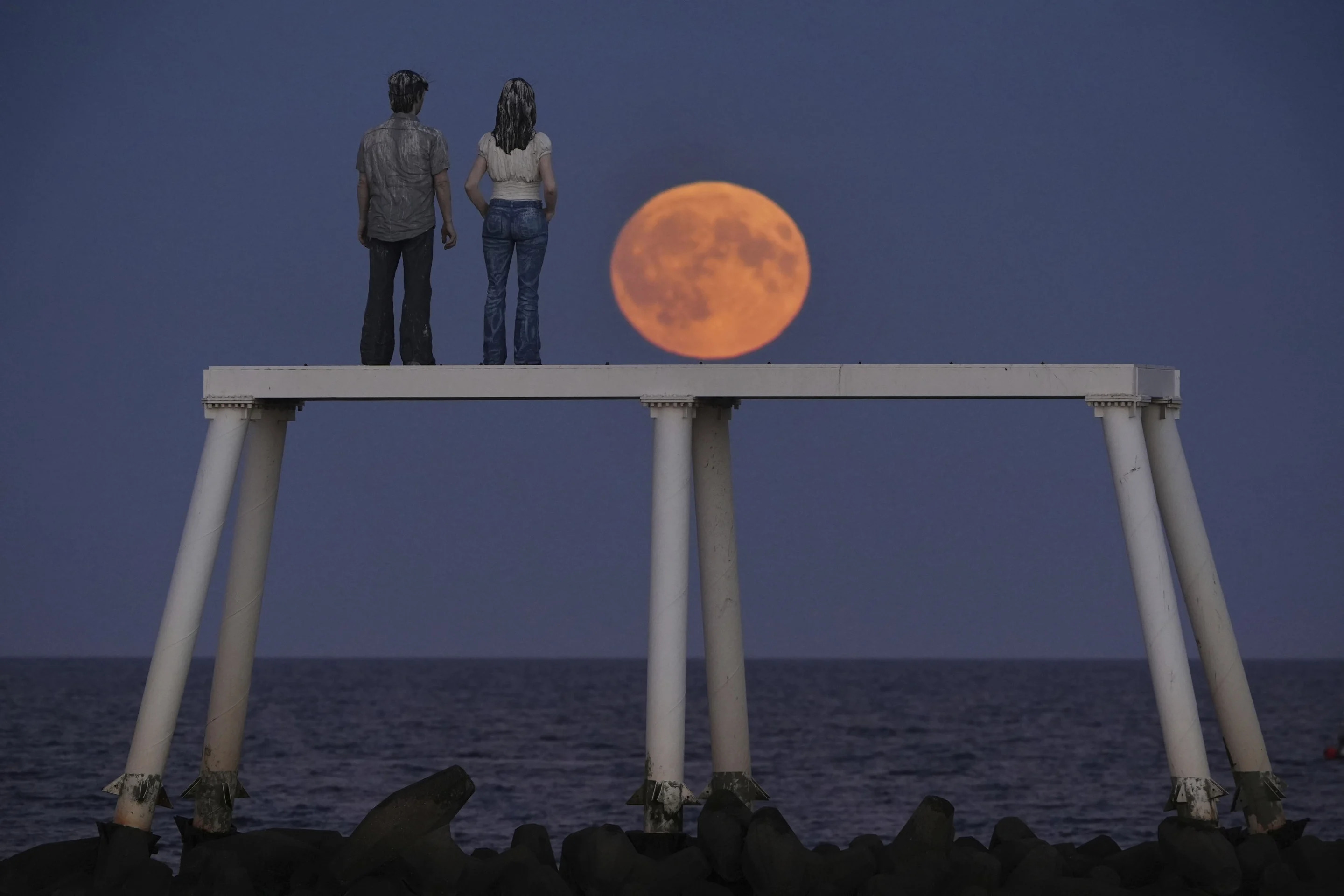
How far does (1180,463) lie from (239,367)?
1019 centimetres

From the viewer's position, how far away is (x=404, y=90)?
2389cm

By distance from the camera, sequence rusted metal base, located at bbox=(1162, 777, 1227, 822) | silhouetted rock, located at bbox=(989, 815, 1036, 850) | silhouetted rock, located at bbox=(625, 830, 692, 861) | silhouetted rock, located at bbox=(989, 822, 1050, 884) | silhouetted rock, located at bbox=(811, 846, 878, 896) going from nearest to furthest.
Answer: silhouetted rock, located at bbox=(811, 846, 878, 896) < silhouetted rock, located at bbox=(989, 822, 1050, 884) < rusted metal base, located at bbox=(1162, 777, 1227, 822) < silhouetted rock, located at bbox=(989, 815, 1036, 850) < silhouetted rock, located at bbox=(625, 830, 692, 861)

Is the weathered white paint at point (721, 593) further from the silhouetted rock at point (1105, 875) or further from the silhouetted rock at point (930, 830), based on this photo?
the silhouetted rock at point (1105, 875)

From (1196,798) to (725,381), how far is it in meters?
6.22

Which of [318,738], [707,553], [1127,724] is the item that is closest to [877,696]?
[1127,724]

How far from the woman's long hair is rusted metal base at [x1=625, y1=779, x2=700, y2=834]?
6708 mm

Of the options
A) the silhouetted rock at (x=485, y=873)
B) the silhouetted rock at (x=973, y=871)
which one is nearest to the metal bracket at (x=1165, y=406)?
the silhouetted rock at (x=973, y=871)

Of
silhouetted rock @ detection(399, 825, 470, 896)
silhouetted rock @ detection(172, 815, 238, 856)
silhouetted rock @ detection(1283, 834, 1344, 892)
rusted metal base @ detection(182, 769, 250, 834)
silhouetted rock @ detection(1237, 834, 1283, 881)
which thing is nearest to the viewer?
silhouetted rock @ detection(399, 825, 470, 896)

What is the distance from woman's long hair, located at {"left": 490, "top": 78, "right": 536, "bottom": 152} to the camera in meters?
23.3

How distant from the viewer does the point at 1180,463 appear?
24188 mm

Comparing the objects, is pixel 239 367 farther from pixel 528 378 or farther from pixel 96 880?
pixel 96 880

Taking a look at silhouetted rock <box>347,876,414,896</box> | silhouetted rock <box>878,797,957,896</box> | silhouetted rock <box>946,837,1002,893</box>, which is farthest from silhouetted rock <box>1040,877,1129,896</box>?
silhouetted rock <box>347,876,414,896</box>

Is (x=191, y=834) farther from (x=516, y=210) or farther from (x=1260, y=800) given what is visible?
(x=1260, y=800)

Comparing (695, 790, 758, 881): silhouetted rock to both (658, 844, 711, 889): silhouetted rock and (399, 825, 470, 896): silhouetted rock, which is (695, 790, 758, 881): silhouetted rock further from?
(399, 825, 470, 896): silhouetted rock
